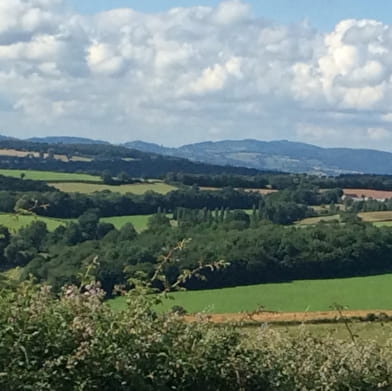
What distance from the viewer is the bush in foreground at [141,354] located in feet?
16.6

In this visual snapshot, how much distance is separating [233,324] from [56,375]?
1504 mm

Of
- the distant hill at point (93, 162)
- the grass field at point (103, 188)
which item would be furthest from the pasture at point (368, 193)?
the distant hill at point (93, 162)

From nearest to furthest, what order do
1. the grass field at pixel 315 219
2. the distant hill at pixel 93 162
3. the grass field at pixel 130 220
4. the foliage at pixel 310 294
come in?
the foliage at pixel 310 294
the grass field at pixel 130 220
the grass field at pixel 315 219
the distant hill at pixel 93 162

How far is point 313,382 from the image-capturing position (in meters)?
6.02

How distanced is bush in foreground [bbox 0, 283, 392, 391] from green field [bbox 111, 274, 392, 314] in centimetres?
3247

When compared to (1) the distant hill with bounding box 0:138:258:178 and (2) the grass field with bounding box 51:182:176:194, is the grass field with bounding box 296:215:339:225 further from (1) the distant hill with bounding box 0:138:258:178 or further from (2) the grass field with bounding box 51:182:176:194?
(1) the distant hill with bounding box 0:138:258:178

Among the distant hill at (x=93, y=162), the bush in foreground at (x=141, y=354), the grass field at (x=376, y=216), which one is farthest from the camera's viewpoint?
the distant hill at (x=93, y=162)

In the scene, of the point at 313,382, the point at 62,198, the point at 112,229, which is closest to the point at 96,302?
the point at 313,382

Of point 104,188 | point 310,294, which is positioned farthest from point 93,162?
point 310,294

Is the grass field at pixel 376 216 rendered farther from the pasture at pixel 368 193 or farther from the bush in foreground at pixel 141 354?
the bush in foreground at pixel 141 354

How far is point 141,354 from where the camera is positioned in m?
5.37

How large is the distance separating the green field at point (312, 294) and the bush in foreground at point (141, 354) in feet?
107

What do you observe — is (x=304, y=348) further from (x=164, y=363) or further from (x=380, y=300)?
(x=380, y=300)

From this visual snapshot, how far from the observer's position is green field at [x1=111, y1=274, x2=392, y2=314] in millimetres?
42406
